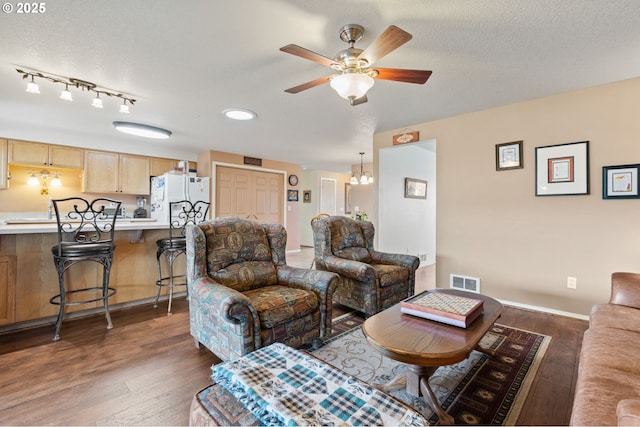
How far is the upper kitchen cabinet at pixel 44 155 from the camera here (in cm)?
424

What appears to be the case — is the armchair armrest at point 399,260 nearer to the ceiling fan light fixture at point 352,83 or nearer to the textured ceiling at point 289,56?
the textured ceiling at point 289,56

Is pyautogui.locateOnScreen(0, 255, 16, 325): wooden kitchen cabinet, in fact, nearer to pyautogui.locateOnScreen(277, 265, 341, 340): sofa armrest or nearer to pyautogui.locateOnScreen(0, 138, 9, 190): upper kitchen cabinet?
pyautogui.locateOnScreen(277, 265, 341, 340): sofa armrest

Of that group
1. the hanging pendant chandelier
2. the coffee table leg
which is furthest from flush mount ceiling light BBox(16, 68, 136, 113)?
the hanging pendant chandelier

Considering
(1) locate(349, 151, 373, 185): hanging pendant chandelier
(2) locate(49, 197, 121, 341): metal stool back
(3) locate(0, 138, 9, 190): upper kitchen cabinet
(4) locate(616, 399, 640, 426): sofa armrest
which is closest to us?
(4) locate(616, 399, 640, 426): sofa armrest

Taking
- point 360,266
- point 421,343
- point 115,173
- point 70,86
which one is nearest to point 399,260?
point 360,266

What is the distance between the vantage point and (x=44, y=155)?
14.5ft

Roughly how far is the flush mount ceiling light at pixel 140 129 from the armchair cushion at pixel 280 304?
3190 mm

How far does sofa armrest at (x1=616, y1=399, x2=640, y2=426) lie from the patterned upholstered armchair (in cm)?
198

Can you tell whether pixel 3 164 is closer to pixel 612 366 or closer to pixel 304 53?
pixel 304 53

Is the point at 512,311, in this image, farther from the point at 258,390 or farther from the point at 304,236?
the point at 304,236

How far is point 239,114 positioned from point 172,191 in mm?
2155

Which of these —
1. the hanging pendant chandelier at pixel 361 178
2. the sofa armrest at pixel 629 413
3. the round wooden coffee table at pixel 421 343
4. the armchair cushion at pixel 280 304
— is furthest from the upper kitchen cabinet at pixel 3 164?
the sofa armrest at pixel 629 413

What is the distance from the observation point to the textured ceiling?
1.75 m

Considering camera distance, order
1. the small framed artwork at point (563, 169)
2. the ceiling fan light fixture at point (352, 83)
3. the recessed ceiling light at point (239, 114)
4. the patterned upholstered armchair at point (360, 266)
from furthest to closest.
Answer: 1. the recessed ceiling light at point (239, 114)
2. the small framed artwork at point (563, 169)
3. the patterned upholstered armchair at point (360, 266)
4. the ceiling fan light fixture at point (352, 83)
